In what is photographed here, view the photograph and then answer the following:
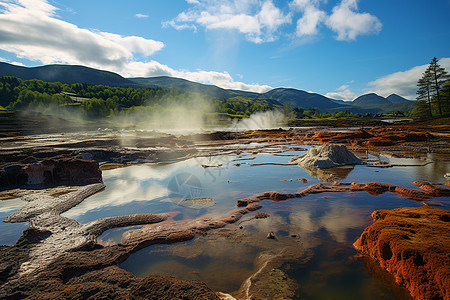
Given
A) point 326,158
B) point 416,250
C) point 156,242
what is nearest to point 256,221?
point 156,242

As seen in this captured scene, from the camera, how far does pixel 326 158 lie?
580 inches

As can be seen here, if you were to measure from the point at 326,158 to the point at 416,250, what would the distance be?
38.8ft

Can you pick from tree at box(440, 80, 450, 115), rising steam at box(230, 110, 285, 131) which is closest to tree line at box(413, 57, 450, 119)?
tree at box(440, 80, 450, 115)

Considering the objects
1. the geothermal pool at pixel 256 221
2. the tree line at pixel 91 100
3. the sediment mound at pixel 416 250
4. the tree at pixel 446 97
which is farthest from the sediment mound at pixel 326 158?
the tree line at pixel 91 100

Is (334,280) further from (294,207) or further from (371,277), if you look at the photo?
(294,207)

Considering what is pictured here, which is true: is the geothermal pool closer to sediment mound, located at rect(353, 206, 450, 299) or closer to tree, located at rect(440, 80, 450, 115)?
sediment mound, located at rect(353, 206, 450, 299)

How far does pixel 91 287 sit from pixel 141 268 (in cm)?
126

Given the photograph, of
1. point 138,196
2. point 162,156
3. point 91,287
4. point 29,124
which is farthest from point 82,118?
point 91,287

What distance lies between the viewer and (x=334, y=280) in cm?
392

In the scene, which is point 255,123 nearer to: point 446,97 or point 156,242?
point 446,97

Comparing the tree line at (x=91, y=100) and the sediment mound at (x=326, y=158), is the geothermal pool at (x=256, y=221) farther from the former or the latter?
the tree line at (x=91, y=100)

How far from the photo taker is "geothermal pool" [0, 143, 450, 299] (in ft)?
13.1

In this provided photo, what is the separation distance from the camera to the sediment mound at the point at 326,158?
47.2 ft

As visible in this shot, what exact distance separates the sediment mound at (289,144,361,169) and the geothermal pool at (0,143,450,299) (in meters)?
1.27
